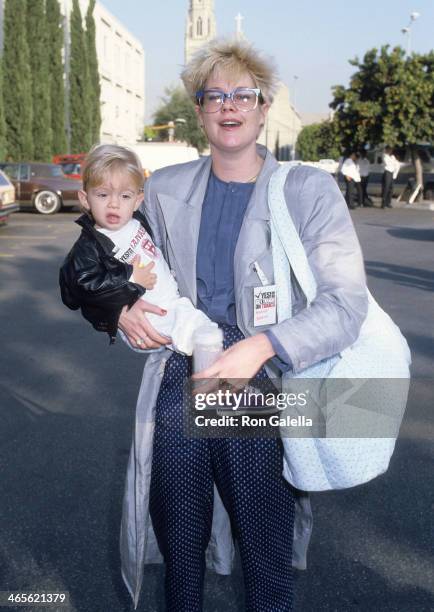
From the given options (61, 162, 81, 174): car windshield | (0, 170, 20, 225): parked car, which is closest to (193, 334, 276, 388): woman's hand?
(0, 170, 20, 225): parked car

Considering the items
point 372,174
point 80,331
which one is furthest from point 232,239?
point 372,174

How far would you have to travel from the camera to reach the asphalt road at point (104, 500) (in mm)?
3217

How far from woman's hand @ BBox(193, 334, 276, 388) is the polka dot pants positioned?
31 cm

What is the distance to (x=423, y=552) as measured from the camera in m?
3.51

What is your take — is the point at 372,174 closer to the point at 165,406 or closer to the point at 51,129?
the point at 51,129

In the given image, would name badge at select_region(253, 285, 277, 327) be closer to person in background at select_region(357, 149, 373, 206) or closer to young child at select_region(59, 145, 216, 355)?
young child at select_region(59, 145, 216, 355)

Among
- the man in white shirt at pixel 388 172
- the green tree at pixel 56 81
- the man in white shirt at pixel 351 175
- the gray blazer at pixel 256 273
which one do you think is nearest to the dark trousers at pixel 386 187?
the man in white shirt at pixel 388 172

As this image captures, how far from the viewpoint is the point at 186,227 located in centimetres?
246

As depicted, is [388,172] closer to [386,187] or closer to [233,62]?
[386,187]

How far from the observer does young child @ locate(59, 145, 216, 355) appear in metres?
2.40

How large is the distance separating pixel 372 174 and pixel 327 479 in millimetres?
35990

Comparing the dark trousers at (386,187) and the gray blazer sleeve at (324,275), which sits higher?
the gray blazer sleeve at (324,275)

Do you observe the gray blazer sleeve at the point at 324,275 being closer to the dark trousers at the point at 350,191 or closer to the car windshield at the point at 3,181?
the car windshield at the point at 3,181

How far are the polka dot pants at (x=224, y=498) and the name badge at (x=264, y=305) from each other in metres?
0.13
